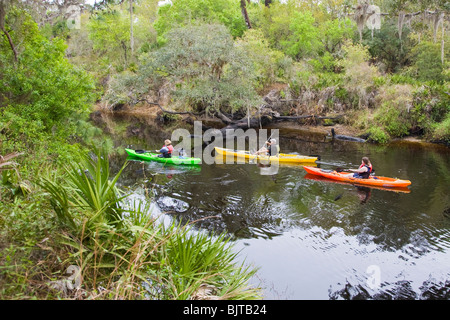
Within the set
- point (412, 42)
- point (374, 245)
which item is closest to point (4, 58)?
point (374, 245)

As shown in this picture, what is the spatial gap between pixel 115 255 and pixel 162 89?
89.8ft

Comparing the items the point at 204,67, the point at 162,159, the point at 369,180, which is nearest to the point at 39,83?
the point at 162,159

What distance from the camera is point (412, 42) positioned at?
30.2 meters

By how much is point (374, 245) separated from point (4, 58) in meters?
10.9

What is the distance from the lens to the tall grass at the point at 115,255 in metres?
4.68

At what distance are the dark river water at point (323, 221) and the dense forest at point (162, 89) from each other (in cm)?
204

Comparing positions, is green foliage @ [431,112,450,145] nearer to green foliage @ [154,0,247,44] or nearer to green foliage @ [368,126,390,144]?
green foliage @ [368,126,390,144]

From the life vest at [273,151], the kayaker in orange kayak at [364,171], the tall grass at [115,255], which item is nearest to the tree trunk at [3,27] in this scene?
the tall grass at [115,255]

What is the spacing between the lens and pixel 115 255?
5.12 meters

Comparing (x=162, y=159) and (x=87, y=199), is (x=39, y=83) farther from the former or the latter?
(x=162, y=159)

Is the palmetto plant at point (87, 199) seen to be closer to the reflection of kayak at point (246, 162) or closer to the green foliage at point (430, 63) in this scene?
the reflection of kayak at point (246, 162)

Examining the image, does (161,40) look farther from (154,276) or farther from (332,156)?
(154,276)

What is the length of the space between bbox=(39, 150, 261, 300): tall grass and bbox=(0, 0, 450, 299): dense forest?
3 centimetres
